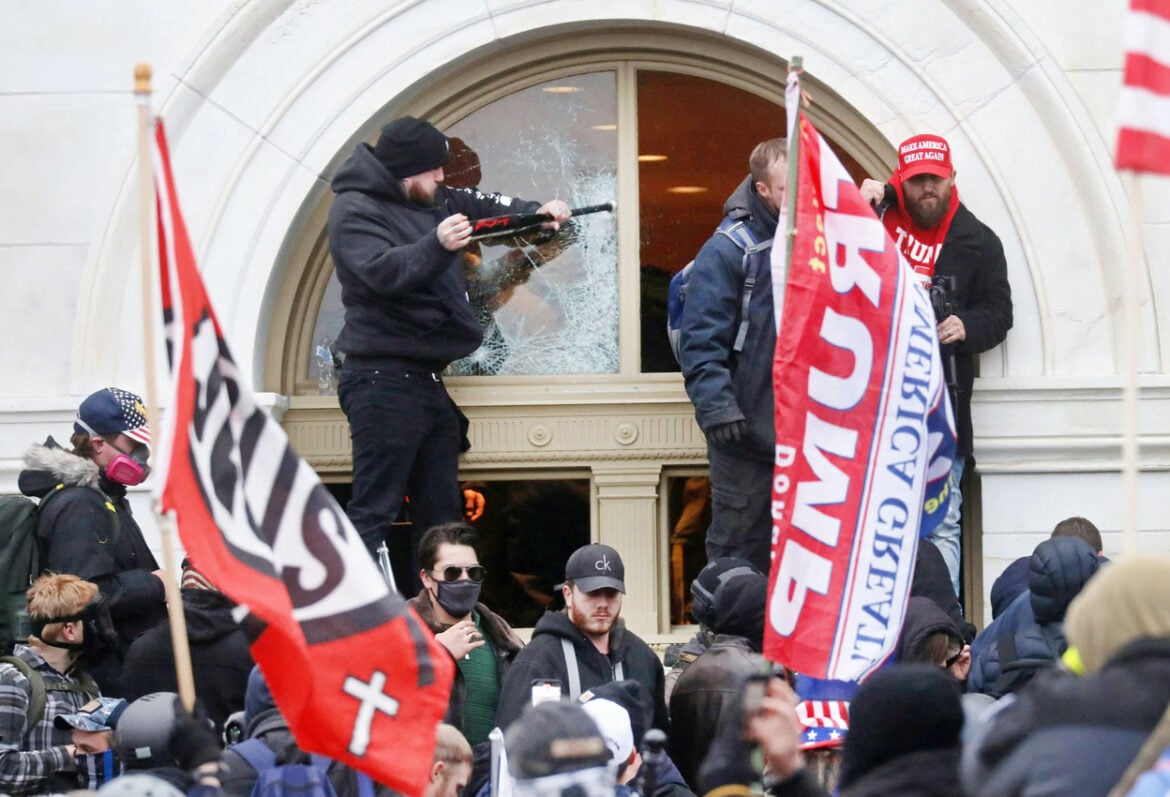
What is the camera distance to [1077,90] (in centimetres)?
869

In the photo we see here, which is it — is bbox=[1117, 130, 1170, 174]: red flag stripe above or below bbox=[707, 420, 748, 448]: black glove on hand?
above

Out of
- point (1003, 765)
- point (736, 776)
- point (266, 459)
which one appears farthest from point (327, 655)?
point (1003, 765)

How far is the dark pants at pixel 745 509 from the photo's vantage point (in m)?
8.23

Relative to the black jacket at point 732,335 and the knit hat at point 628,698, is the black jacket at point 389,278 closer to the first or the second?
the black jacket at point 732,335

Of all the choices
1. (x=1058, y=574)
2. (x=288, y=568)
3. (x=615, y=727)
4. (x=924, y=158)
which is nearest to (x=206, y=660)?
(x=615, y=727)

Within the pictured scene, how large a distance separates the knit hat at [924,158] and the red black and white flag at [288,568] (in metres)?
3.84

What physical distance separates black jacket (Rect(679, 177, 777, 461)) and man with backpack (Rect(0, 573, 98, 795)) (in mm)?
2488

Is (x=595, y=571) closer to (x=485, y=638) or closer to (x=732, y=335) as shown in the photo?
(x=485, y=638)

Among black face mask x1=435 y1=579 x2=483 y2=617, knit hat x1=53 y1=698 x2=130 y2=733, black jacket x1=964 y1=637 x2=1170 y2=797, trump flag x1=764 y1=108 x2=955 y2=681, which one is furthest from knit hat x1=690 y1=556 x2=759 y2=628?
black jacket x1=964 y1=637 x2=1170 y2=797

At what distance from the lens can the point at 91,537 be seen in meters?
7.61

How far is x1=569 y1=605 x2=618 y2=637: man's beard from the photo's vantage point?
274 inches

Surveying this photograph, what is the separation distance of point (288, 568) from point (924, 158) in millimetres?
4074

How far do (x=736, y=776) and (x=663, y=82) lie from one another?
499cm

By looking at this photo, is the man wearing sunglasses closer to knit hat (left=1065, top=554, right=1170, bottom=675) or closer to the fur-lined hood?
the fur-lined hood
